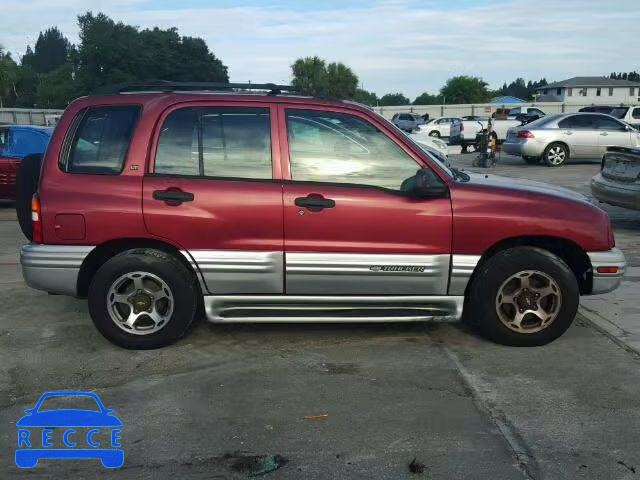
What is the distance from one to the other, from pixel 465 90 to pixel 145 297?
372ft

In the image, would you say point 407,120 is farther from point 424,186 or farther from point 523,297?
point 424,186

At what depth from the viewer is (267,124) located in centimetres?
453

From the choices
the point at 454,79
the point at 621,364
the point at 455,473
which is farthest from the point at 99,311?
the point at 454,79

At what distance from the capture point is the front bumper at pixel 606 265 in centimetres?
466

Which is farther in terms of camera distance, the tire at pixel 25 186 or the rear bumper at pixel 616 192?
the rear bumper at pixel 616 192

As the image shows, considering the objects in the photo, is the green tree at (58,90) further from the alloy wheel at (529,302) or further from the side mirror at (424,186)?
the alloy wheel at (529,302)

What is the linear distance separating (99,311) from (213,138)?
1.50 m

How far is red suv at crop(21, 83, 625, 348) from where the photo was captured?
14.5 ft

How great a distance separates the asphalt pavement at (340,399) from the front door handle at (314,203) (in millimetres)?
1086

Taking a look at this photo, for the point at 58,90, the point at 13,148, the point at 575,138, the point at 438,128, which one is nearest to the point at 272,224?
the point at 13,148

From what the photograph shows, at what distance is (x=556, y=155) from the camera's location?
1847 centimetres

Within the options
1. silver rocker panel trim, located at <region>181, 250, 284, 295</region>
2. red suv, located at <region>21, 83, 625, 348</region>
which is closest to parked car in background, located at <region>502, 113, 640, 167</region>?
red suv, located at <region>21, 83, 625, 348</region>

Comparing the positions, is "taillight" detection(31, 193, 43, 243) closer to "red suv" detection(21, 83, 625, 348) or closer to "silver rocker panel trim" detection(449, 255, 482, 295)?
"red suv" detection(21, 83, 625, 348)

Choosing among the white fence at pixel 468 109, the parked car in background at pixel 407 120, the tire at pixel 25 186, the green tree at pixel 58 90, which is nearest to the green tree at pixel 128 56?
the green tree at pixel 58 90
